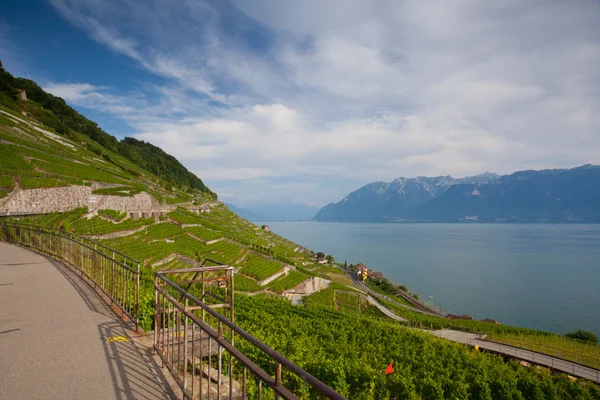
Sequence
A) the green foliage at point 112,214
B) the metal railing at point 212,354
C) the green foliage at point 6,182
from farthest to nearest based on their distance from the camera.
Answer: the green foliage at point 112,214, the green foliage at point 6,182, the metal railing at point 212,354

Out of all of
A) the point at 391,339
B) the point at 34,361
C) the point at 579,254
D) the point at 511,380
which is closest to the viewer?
the point at 34,361

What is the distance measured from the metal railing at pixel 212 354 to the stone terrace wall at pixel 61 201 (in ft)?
77.4

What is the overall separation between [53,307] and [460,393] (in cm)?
1283

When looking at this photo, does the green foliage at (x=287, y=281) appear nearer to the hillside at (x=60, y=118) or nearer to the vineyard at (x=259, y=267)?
the vineyard at (x=259, y=267)

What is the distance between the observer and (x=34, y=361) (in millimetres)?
4773

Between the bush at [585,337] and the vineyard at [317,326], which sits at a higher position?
the vineyard at [317,326]

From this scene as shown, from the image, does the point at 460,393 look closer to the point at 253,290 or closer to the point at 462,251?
the point at 253,290

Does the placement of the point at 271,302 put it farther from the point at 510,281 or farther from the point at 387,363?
the point at 510,281

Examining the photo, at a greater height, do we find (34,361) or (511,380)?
(34,361)

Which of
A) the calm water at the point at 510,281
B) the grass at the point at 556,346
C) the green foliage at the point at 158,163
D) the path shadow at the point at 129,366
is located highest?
the green foliage at the point at 158,163

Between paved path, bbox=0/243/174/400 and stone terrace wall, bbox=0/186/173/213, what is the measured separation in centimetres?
2028

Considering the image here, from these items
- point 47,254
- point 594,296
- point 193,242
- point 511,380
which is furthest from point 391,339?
point 594,296

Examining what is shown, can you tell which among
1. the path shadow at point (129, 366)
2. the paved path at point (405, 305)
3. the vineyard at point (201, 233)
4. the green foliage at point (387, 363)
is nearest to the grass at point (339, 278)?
the paved path at point (405, 305)

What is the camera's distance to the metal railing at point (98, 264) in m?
7.13
